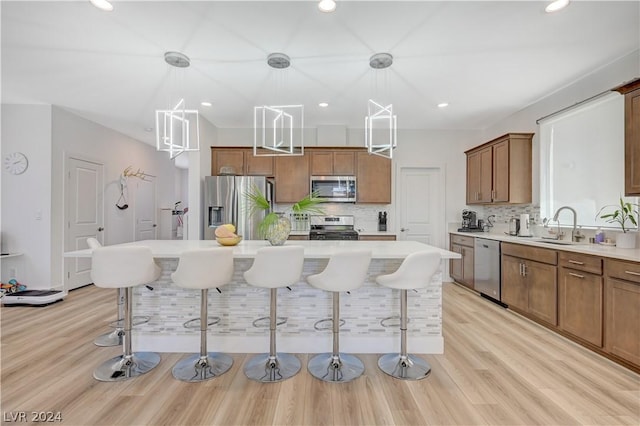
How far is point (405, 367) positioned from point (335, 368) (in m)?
0.54

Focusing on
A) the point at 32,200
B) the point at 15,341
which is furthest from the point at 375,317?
the point at 32,200

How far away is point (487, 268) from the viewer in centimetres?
404

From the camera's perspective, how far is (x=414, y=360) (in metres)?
2.40

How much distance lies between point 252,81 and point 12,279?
170 inches

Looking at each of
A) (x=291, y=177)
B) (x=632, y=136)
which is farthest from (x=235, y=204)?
(x=632, y=136)

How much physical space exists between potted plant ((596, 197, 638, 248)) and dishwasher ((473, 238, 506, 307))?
1135mm

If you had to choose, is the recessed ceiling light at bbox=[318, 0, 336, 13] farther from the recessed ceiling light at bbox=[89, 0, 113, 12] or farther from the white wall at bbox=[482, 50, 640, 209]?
the white wall at bbox=[482, 50, 640, 209]

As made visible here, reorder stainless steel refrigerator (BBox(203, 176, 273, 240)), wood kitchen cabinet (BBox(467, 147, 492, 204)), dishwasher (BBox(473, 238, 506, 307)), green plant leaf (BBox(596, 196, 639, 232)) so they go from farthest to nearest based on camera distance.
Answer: wood kitchen cabinet (BBox(467, 147, 492, 204)) → stainless steel refrigerator (BBox(203, 176, 273, 240)) → dishwasher (BBox(473, 238, 506, 307)) → green plant leaf (BBox(596, 196, 639, 232))

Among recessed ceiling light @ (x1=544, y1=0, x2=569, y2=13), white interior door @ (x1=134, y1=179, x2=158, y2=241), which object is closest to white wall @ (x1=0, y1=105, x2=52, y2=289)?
white interior door @ (x1=134, y1=179, x2=158, y2=241)

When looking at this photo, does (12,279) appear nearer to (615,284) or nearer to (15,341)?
(15,341)

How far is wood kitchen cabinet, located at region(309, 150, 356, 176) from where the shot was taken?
4.99m

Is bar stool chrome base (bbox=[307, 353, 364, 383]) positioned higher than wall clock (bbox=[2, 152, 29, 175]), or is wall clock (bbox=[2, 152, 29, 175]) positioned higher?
wall clock (bbox=[2, 152, 29, 175])

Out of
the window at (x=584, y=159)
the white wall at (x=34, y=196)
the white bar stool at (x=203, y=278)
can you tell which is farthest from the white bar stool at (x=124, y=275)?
the window at (x=584, y=159)

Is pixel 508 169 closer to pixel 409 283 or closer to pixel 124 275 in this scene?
pixel 409 283
